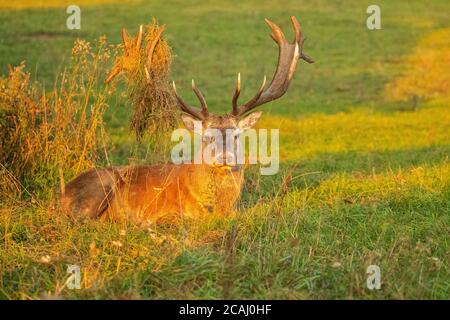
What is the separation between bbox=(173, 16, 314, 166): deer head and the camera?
315 inches

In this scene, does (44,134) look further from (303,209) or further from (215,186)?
(303,209)

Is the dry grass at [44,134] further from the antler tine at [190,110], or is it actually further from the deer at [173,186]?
the antler tine at [190,110]

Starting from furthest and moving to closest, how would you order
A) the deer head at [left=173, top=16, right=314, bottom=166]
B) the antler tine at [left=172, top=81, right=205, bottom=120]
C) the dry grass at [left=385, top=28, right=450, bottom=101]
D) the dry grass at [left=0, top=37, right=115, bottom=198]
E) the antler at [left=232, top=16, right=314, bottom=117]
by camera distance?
the dry grass at [left=385, top=28, right=450, bottom=101] → the dry grass at [left=0, top=37, right=115, bottom=198] → the antler at [left=232, top=16, right=314, bottom=117] → the antler tine at [left=172, top=81, right=205, bottom=120] → the deer head at [left=173, top=16, right=314, bottom=166]

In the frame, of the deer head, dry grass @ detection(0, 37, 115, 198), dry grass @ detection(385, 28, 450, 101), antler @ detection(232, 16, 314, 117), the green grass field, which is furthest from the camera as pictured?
dry grass @ detection(385, 28, 450, 101)

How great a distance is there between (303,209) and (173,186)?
155cm

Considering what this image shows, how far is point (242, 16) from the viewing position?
2378 centimetres

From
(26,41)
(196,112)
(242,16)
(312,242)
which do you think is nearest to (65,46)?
(26,41)

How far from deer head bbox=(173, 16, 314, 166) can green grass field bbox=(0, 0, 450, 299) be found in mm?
723

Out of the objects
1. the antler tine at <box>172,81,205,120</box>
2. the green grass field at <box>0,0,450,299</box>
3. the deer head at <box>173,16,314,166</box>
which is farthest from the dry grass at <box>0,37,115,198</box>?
the deer head at <box>173,16,314,166</box>

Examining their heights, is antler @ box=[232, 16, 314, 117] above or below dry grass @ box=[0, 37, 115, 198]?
above

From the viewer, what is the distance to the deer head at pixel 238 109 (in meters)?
8.00

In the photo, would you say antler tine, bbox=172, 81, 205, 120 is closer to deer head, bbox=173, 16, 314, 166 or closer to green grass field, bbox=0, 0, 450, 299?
deer head, bbox=173, 16, 314, 166

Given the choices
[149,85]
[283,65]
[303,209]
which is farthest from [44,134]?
[303,209]

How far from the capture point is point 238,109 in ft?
27.1
